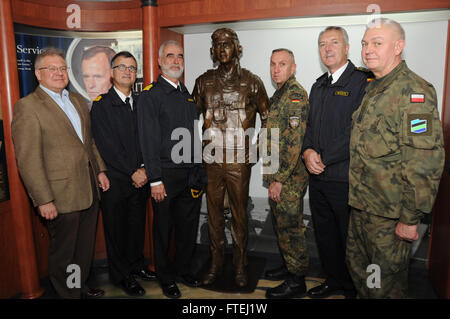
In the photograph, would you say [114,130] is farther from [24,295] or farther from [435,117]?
[435,117]

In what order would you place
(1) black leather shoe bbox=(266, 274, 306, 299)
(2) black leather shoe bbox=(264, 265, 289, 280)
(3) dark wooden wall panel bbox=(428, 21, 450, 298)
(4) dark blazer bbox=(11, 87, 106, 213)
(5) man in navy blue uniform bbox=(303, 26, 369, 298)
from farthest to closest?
(2) black leather shoe bbox=(264, 265, 289, 280)
(1) black leather shoe bbox=(266, 274, 306, 299)
(3) dark wooden wall panel bbox=(428, 21, 450, 298)
(5) man in navy blue uniform bbox=(303, 26, 369, 298)
(4) dark blazer bbox=(11, 87, 106, 213)

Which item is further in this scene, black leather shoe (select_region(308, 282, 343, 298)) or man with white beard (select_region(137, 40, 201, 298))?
black leather shoe (select_region(308, 282, 343, 298))

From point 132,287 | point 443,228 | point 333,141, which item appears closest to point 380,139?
point 333,141

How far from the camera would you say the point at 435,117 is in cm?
161

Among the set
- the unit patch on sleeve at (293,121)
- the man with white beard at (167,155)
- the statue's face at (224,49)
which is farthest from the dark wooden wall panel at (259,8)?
the unit patch on sleeve at (293,121)

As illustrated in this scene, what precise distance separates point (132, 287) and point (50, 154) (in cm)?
127

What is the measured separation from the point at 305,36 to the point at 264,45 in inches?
15.8

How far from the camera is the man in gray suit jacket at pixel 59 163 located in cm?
209

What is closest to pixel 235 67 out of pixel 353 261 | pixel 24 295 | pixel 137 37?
pixel 137 37

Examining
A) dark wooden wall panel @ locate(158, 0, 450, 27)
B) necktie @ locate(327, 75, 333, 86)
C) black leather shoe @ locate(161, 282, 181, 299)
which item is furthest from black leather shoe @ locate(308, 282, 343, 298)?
dark wooden wall panel @ locate(158, 0, 450, 27)

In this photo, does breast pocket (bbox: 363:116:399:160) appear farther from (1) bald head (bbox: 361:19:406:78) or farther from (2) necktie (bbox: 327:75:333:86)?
(2) necktie (bbox: 327:75:333:86)

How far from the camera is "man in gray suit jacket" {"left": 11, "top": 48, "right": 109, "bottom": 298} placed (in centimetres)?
209

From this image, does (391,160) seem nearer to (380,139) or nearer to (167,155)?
(380,139)

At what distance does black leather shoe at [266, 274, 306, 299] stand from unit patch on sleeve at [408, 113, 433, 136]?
60.3 inches
